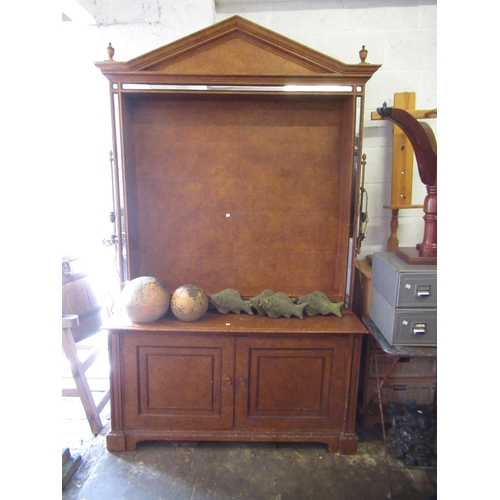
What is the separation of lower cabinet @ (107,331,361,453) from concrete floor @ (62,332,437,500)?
0.08 m

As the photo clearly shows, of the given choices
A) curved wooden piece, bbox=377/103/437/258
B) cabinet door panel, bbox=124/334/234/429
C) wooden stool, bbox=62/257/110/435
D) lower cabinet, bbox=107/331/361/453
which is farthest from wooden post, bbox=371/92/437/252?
wooden stool, bbox=62/257/110/435

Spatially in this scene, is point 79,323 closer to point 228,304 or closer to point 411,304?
point 228,304

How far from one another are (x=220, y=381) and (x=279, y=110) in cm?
144

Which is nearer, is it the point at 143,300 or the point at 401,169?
the point at 143,300

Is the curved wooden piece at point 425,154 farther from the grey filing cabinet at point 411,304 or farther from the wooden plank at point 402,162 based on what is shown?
the wooden plank at point 402,162

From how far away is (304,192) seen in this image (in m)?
1.86

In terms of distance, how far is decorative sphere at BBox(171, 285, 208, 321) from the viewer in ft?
5.56

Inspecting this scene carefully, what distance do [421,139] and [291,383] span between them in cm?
135

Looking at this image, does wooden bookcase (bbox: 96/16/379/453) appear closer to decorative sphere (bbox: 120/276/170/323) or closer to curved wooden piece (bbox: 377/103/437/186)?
decorative sphere (bbox: 120/276/170/323)

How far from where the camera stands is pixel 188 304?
5.55 ft

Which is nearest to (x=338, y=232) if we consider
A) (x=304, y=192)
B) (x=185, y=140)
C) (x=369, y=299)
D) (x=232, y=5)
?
(x=304, y=192)

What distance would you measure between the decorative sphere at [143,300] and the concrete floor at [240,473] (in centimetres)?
73

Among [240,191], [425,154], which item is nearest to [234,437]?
[240,191]

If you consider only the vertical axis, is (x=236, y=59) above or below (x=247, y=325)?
above
